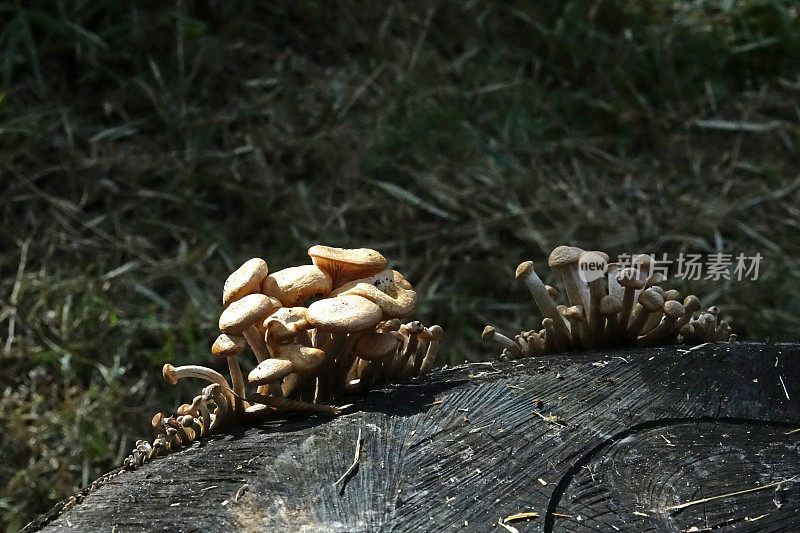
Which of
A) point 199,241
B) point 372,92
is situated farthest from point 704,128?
point 199,241

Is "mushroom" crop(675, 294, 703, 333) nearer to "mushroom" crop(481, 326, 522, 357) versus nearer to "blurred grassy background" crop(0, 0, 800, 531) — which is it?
"mushroom" crop(481, 326, 522, 357)

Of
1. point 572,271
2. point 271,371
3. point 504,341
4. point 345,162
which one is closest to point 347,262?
point 271,371

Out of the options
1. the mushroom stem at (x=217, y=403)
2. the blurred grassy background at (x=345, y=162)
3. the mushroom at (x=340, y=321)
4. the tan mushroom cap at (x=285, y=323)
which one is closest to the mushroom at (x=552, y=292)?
the mushroom at (x=340, y=321)

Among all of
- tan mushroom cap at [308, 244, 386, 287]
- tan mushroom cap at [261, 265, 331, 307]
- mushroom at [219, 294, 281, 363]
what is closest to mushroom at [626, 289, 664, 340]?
tan mushroom cap at [308, 244, 386, 287]

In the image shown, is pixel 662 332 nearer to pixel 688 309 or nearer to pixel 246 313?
pixel 688 309

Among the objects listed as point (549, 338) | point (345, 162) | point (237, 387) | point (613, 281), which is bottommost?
point (345, 162)

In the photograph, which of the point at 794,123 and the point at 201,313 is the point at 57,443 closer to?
the point at 201,313

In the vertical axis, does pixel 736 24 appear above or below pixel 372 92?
above
